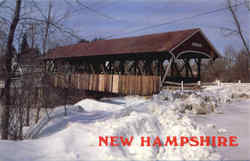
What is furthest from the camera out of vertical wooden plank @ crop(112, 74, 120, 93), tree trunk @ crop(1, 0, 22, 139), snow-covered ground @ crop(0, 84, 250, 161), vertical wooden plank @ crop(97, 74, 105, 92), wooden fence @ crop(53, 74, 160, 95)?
vertical wooden plank @ crop(97, 74, 105, 92)

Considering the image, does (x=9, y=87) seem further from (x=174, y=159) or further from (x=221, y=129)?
(x=221, y=129)

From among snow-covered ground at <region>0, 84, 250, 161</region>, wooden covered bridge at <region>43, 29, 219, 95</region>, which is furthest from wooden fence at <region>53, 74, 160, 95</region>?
snow-covered ground at <region>0, 84, 250, 161</region>

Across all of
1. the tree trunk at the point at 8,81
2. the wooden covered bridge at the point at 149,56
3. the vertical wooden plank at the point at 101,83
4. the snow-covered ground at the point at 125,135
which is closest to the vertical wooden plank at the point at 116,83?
the wooden covered bridge at the point at 149,56

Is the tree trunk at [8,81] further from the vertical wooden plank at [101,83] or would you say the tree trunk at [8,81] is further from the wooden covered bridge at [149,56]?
the vertical wooden plank at [101,83]

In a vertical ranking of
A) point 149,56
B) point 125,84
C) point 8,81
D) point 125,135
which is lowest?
point 125,135

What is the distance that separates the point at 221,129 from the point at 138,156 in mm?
2353

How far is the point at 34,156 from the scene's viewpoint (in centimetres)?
349

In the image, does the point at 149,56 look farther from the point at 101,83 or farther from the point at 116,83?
the point at 101,83

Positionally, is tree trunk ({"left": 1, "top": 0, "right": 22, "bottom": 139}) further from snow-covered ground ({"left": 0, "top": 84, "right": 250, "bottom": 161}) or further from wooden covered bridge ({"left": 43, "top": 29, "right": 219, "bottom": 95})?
wooden covered bridge ({"left": 43, "top": 29, "right": 219, "bottom": 95})

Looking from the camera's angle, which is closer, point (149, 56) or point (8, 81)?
point (8, 81)

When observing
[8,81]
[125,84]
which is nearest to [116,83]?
[125,84]

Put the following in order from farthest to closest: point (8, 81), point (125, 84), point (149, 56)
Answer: point (149, 56) → point (125, 84) → point (8, 81)

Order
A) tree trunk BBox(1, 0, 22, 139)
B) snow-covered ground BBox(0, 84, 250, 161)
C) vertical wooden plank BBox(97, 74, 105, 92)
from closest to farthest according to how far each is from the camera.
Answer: snow-covered ground BBox(0, 84, 250, 161) → tree trunk BBox(1, 0, 22, 139) → vertical wooden plank BBox(97, 74, 105, 92)

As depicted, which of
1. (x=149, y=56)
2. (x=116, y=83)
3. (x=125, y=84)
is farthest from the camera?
(x=149, y=56)
